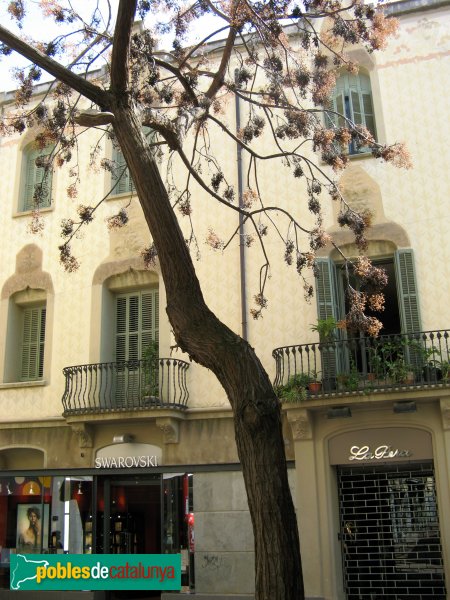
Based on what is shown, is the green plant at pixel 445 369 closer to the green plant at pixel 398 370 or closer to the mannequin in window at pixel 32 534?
the green plant at pixel 398 370

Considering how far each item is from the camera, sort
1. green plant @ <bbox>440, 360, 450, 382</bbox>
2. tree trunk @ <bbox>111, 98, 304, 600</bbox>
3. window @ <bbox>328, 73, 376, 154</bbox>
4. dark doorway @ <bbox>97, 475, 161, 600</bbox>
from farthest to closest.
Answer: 1. window @ <bbox>328, 73, 376, 154</bbox>
2. dark doorway @ <bbox>97, 475, 161, 600</bbox>
3. green plant @ <bbox>440, 360, 450, 382</bbox>
4. tree trunk @ <bbox>111, 98, 304, 600</bbox>

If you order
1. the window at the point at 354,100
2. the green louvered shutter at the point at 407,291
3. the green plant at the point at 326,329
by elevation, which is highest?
the window at the point at 354,100

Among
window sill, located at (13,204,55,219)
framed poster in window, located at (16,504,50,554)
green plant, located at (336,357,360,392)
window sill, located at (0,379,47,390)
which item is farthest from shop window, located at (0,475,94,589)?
window sill, located at (13,204,55,219)

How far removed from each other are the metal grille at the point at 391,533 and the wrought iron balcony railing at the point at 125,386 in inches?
154

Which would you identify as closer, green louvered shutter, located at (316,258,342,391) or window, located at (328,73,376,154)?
green louvered shutter, located at (316,258,342,391)

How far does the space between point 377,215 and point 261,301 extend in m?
5.46

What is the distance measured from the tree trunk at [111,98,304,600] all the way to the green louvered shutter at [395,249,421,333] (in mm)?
7793

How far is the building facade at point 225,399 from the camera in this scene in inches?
540

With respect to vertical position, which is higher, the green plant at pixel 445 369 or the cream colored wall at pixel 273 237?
the cream colored wall at pixel 273 237

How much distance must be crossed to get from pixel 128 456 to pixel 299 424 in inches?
154

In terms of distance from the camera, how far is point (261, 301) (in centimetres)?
1080

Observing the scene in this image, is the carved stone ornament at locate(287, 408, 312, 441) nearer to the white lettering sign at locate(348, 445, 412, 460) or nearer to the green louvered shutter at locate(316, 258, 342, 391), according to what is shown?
the green louvered shutter at locate(316, 258, 342, 391)

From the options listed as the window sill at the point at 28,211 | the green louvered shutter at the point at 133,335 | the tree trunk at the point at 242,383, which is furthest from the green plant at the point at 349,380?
the window sill at the point at 28,211

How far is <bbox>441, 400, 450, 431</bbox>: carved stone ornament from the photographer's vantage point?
43.8ft
